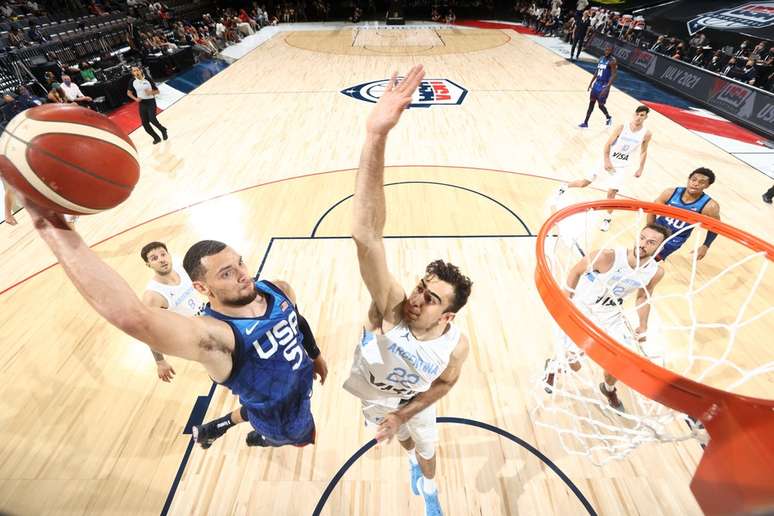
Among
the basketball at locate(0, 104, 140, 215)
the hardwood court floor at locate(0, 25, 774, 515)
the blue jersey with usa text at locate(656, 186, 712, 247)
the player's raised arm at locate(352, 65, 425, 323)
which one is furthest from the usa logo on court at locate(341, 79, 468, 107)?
the player's raised arm at locate(352, 65, 425, 323)

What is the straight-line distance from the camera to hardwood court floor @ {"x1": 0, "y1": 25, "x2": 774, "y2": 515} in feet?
8.98

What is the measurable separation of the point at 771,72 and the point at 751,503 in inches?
524

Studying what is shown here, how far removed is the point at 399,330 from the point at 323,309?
95.5 inches

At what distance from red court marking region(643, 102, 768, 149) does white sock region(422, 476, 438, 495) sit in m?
10.0

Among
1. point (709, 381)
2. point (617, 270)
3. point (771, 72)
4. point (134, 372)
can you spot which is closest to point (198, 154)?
point (134, 372)

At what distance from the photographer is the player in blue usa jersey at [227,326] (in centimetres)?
117

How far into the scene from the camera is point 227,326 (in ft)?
6.14

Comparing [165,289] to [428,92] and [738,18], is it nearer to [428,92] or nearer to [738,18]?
[428,92]

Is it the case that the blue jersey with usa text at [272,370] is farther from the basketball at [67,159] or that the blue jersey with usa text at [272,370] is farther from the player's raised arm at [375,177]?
the player's raised arm at [375,177]

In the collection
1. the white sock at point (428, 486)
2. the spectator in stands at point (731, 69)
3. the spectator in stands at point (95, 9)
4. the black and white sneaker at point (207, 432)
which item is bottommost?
the white sock at point (428, 486)

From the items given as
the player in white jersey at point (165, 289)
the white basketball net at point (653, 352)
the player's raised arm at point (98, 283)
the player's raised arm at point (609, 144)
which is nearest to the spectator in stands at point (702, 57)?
the player's raised arm at point (609, 144)

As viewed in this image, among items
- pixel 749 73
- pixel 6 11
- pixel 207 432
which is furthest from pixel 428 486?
pixel 6 11

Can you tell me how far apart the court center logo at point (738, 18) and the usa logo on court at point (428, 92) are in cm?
1115

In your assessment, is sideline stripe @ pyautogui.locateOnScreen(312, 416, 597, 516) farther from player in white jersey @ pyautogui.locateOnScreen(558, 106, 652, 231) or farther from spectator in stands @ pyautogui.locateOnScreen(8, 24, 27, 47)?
spectator in stands @ pyautogui.locateOnScreen(8, 24, 27, 47)
